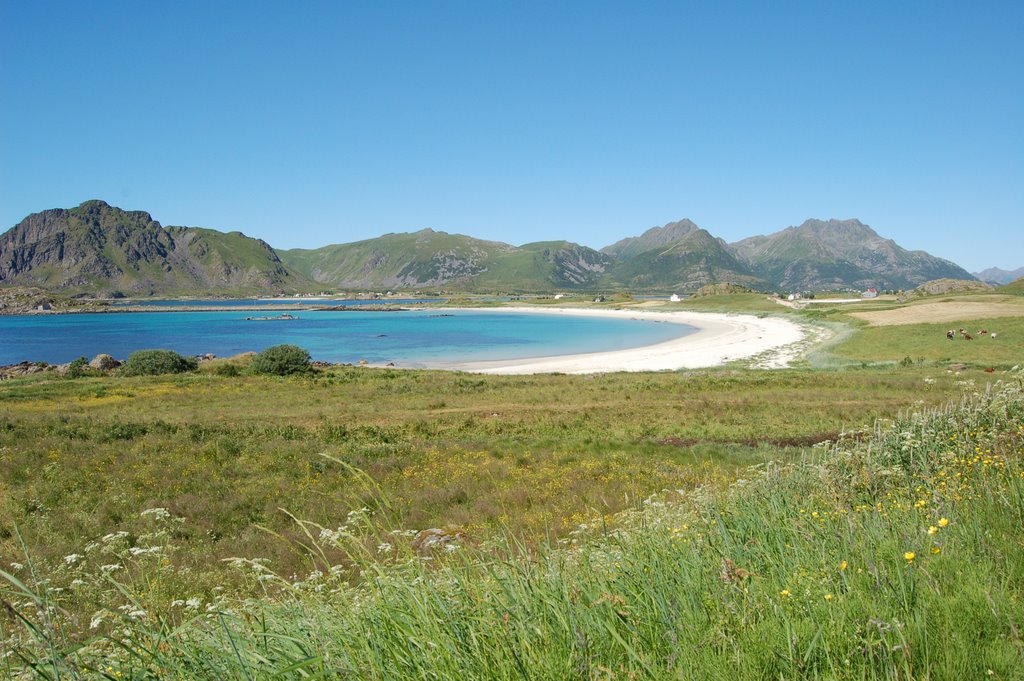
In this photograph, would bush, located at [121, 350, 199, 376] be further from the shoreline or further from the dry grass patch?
the dry grass patch

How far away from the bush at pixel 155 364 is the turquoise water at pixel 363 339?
2280 cm

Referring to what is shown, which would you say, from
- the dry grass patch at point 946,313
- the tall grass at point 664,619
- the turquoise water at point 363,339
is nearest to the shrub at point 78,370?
the turquoise water at point 363,339

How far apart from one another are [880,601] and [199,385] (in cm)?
4592

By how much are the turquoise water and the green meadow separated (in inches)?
1828

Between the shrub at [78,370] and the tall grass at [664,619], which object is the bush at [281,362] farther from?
the tall grass at [664,619]

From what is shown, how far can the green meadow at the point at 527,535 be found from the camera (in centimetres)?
261

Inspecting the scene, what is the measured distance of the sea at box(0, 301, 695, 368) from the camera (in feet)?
263

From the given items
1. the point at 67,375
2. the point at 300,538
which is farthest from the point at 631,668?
the point at 67,375

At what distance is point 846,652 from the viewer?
249 cm

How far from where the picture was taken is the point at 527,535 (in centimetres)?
964

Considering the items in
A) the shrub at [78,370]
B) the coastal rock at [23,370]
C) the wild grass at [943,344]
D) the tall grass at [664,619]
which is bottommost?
the coastal rock at [23,370]

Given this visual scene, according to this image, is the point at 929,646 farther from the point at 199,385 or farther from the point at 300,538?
the point at 199,385

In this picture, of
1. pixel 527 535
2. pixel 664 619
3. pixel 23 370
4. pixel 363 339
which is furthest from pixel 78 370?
pixel 664 619

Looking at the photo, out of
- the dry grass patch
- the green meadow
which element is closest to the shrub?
the green meadow
